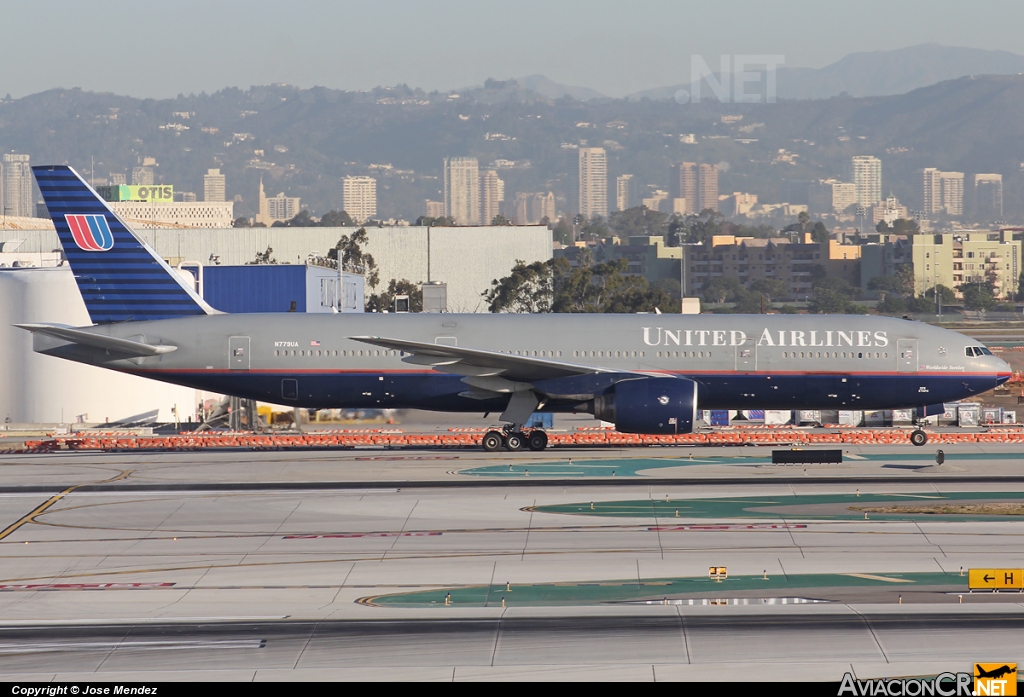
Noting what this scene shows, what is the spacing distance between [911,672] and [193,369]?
2636cm

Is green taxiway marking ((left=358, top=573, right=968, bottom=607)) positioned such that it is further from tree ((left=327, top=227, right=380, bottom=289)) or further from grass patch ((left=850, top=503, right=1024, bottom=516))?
tree ((left=327, top=227, right=380, bottom=289))

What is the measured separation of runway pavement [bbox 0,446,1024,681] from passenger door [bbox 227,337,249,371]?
4558 mm

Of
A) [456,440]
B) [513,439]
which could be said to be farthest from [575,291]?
[513,439]

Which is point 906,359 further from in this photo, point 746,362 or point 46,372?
point 46,372

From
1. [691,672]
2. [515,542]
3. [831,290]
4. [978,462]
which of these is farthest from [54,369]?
[831,290]

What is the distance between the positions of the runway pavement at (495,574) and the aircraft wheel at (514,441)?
339 centimetres

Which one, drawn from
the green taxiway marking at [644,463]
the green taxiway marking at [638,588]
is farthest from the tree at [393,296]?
the green taxiway marking at [638,588]

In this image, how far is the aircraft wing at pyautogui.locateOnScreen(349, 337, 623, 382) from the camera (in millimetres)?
33594

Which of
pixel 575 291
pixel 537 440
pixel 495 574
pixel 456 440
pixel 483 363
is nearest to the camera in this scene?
pixel 495 574

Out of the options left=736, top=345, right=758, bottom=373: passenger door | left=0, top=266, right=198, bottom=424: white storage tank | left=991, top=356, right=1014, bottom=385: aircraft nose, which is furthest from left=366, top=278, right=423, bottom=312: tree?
left=991, top=356, right=1014, bottom=385: aircraft nose

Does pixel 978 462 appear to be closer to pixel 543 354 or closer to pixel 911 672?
pixel 543 354

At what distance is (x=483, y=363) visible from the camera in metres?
34.3

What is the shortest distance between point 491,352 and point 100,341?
37.7ft

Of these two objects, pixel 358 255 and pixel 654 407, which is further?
pixel 358 255
